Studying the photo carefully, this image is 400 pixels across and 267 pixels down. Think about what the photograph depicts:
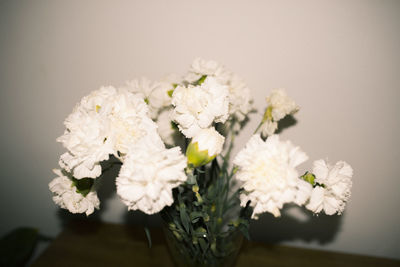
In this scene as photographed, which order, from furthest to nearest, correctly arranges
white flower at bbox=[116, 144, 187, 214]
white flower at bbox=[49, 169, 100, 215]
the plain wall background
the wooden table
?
the wooden table → the plain wall background → white flower at bbox=[49, 169, 100, 215] → white flower at bbox=[116, 144, 187, 214]

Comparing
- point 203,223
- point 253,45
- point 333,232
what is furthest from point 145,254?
point 253,45

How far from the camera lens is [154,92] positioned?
574mm

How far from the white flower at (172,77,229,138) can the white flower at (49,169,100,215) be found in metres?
0.24

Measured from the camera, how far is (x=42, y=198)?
104cm

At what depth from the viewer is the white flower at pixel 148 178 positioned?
40 centimetres

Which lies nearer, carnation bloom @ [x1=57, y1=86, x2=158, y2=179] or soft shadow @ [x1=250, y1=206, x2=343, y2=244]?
carnation bloom @ [x1=57, y1=86, x2=158, y2=179]

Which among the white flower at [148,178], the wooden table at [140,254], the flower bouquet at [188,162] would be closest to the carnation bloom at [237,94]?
the flower bouquet at [188,162]

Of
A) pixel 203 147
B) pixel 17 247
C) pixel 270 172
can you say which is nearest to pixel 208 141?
pixel 203 147

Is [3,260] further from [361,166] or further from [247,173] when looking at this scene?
[361,166]

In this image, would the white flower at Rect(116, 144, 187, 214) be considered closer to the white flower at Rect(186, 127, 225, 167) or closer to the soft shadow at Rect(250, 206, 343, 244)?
the white flower at Rect(186, 127, 225, 167)

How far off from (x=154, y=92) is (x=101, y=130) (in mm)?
175

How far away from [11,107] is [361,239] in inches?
50.7

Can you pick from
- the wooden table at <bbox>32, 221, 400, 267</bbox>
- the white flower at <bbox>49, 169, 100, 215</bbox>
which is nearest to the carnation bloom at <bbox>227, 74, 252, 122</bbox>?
the white flower at <bbox>49, 169, 100, 215</bbox>

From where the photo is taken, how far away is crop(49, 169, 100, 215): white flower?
0.51 metres
